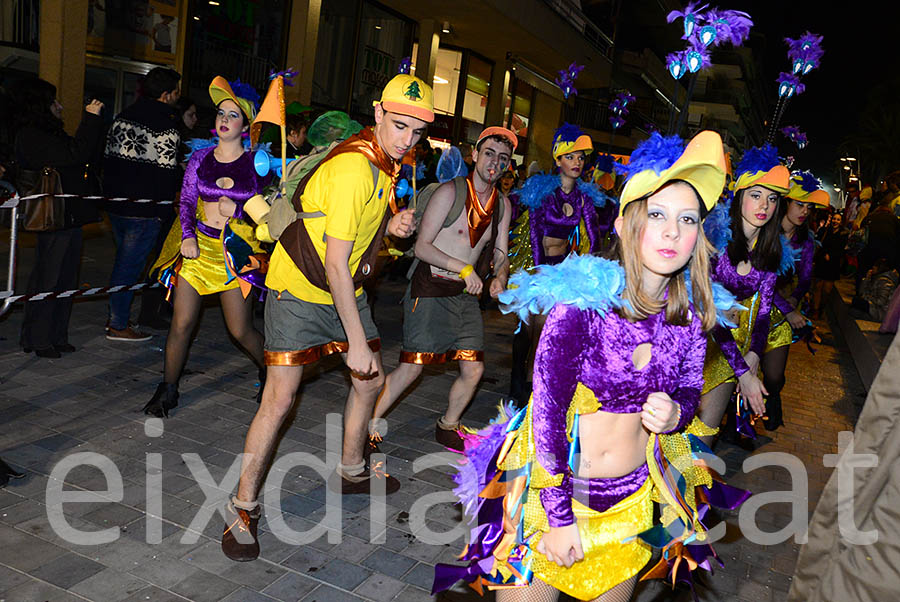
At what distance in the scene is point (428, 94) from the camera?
12.7ft

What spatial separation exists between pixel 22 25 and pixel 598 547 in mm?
12174

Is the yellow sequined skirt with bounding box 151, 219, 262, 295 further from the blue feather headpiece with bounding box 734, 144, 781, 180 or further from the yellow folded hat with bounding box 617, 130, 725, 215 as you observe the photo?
the yellow folded hat with bounding box 617, 130, 725, 215

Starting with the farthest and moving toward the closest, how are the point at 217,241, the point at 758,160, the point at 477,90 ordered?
the point at 477,90 → the point at 217,241 → the point at 758,160

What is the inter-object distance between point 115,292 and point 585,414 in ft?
19.0

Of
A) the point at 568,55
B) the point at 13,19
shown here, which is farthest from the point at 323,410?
the point at 568,55

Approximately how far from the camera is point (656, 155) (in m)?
2.37

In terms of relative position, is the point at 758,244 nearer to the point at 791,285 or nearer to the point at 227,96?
the point at 791,285

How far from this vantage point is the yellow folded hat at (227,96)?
5.09 meters

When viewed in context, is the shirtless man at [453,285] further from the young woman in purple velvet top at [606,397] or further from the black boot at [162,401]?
the young woman in purple velvet top at [606,397]

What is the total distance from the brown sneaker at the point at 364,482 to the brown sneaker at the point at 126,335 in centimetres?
329

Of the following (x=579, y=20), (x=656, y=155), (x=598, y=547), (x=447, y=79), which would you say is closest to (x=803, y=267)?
(x=656, y=155)

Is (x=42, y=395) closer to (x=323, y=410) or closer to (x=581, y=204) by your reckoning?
(x=323, y=410)

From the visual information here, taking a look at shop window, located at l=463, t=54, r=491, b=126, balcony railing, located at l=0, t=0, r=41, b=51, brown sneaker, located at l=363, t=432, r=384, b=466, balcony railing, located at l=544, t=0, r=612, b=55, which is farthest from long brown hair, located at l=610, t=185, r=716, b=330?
shop window, located at l=463, t=54, r=491, b=126

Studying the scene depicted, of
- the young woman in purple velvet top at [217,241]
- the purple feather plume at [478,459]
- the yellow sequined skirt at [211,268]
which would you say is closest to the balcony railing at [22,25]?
the young woman in purple velvet top at [217,241]
